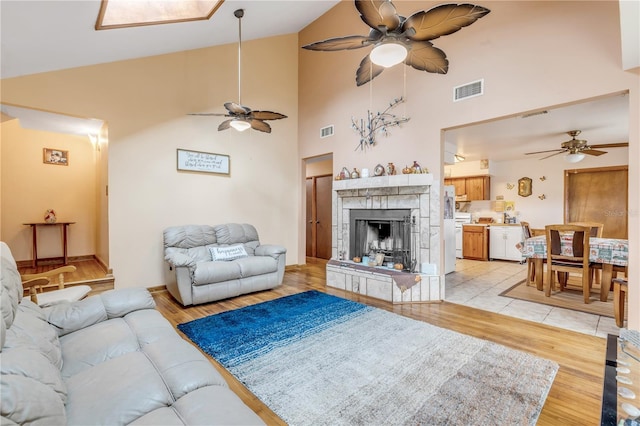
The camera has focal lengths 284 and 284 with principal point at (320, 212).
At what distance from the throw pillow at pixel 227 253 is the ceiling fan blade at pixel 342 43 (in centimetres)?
308

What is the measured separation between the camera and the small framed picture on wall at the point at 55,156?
15.2 feet

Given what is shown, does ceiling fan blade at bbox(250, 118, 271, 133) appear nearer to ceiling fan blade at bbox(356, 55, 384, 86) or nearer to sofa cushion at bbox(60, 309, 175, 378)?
ceiling fan blade at bbox(356, 55, 384, 86)

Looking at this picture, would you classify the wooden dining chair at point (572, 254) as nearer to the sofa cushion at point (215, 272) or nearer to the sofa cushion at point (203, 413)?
the sofa cushion at point (215, 272)

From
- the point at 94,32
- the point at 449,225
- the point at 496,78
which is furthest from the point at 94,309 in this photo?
the point at 449,225

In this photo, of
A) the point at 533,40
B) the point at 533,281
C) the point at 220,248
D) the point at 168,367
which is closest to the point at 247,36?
the point at 220,248

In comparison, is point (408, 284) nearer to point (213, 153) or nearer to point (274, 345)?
point (274, 345)

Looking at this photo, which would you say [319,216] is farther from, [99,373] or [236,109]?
[99,373]

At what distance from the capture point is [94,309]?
1998mm

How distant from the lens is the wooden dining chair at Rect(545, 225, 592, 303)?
3.63 metres

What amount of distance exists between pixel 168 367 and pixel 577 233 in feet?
15.7

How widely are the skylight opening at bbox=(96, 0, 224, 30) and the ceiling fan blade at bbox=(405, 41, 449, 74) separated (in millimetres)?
2316

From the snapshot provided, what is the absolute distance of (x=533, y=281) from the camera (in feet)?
15.2

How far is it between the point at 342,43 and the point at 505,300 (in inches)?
148

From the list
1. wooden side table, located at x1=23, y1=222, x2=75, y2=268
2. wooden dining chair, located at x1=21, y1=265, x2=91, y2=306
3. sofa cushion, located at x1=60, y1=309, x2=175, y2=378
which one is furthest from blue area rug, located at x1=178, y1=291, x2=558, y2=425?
wooden side table, located at x1=23, y1=222, x2=75, y2=268
